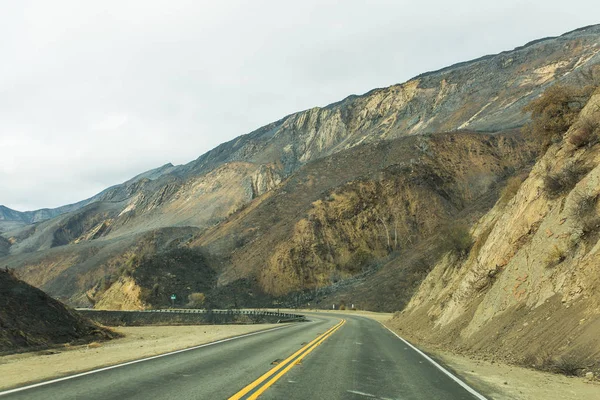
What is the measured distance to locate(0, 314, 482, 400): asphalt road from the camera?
7746mm

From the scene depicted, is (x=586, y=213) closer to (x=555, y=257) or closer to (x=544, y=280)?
(x=555, y=257)

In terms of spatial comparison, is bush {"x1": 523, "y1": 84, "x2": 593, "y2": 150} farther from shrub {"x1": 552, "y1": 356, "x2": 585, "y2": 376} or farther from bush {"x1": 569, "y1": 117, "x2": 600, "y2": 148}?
shrub {"x1": 552, "y1": 356, "x2": 585, "y2": 376}

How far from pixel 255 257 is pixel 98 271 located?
5834 cm

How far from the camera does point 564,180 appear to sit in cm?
1884

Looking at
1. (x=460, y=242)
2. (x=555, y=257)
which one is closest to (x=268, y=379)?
(x=555, y=257)

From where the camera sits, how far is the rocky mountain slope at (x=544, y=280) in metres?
11.7

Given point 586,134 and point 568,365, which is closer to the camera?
point 568,365

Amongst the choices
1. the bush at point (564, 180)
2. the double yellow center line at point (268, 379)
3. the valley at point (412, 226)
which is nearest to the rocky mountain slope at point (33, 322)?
the valley at point (412, 226)

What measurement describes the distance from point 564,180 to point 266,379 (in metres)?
15.8

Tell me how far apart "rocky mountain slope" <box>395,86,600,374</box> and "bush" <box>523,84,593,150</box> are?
1.62 m

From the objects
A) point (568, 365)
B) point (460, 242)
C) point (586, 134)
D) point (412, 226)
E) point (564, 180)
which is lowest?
point (568, 365)

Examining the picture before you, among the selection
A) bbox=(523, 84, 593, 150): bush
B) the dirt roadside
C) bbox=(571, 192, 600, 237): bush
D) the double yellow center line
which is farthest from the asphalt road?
bbox=(523, 84, 593, 150): bush

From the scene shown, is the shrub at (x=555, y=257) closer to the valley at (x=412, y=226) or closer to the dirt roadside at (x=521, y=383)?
the valley at (x=412, y=226)

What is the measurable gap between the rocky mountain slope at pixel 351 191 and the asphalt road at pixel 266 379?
48.8 meters
